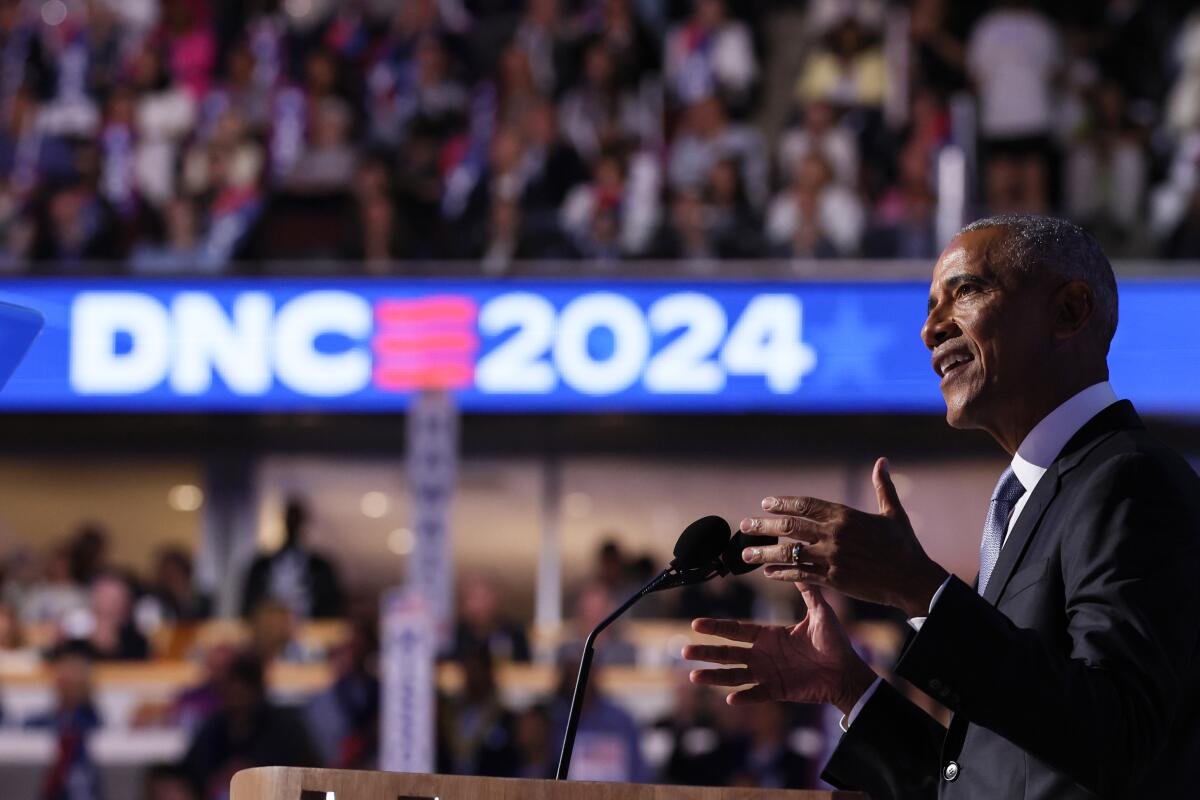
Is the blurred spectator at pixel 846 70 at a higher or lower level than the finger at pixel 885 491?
higher

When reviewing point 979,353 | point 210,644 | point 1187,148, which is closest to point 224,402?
point 210,644

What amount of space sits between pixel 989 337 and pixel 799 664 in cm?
50

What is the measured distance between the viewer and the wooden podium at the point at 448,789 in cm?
200

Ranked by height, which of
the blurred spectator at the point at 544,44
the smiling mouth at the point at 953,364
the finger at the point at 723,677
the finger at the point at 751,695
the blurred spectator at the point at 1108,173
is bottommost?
the finger at the point at 751,695

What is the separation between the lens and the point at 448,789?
205cm

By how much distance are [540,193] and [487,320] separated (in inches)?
49.0

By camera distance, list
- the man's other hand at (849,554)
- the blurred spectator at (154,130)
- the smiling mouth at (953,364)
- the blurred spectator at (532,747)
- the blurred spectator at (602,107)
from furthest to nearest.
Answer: the blurred spectator at (154,130) < the blurred spectator at (602,107) < the blurred spectator at (532,747) < the smiling mouth at (953,364) < the man's other hand at (849,554)

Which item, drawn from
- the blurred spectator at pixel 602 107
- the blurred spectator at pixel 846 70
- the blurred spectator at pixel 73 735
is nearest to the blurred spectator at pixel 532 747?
the blurred spectator at pixel 73 735

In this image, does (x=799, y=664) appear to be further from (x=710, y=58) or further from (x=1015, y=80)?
(x=710, y=58)

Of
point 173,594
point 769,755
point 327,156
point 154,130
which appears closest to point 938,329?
point 769,755

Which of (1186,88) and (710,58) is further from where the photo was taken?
(710,58)

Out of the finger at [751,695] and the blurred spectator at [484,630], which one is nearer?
the finger at [751,695]

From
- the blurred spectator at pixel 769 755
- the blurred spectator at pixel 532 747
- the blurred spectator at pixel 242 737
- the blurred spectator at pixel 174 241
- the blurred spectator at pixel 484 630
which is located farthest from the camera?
the blurred spectator at pixel 174 241

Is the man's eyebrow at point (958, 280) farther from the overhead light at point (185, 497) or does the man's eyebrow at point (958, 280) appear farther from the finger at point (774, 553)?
the overhead light at point (185, 497)
